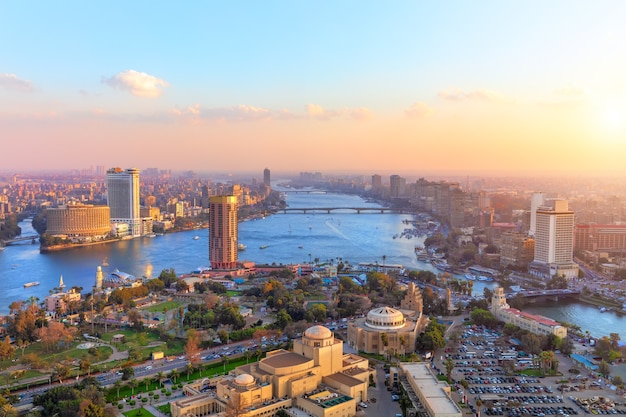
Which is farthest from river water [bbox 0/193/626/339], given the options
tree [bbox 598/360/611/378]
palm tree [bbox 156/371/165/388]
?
palm tree [bbox 156/371/165/388]

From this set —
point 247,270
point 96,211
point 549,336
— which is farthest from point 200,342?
point 96,211

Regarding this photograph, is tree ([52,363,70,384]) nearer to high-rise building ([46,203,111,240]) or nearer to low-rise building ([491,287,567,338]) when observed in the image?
low-rise building ([491,287,567,338])

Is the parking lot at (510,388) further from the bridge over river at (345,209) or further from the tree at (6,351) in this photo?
the bridge over river at (345,209)

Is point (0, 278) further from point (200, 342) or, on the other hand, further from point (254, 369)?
point (254, 369)

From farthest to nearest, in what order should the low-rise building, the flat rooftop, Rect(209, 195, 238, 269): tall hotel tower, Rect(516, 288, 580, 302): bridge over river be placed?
Rect(209, 195, 238, 269): tall hotel tower, Rect(516, 288, 580, 302): bridge over river, the low-rise building, the flat rooftop

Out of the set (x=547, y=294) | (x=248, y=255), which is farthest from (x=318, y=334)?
(x=248, y=255)

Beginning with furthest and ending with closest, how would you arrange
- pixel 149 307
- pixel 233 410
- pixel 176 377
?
pixel 149 307 → pixel 176 377 → pixel 233 410

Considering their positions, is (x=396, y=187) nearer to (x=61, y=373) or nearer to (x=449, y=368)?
(x=449, y=368)
